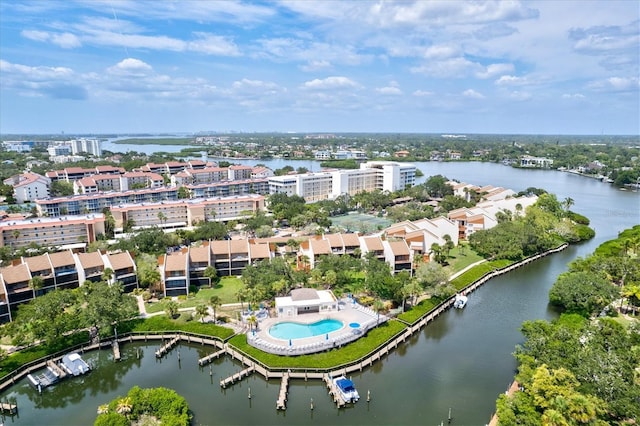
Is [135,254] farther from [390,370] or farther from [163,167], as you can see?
[163,167]

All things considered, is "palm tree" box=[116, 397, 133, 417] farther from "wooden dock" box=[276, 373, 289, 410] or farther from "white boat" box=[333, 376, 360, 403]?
"white boat" box=[333, 376, 360, 403]

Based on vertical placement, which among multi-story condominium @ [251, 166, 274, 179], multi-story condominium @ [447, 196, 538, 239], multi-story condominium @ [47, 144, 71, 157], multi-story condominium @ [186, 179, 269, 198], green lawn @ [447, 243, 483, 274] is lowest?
green lawn @ [447, 243, 483, 274]

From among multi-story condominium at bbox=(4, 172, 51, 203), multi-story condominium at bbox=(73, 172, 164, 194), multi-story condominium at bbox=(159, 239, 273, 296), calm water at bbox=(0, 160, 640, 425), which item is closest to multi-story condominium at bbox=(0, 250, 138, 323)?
multi-story condominium at bbox=(159, 239, 273, 296)

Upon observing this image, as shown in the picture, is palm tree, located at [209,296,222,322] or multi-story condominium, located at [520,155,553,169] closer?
palm tree, located at [209,296,222,322]

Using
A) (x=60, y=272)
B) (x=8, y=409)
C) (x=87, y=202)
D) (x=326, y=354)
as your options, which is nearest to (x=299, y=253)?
(x=326, y=354)

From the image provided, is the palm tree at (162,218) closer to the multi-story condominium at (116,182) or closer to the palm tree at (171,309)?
the multi-story condominium at (116,182)

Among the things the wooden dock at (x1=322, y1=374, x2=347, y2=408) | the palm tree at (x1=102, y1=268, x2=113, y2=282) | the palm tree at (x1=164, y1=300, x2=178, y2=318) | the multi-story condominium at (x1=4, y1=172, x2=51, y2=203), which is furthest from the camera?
the multi-story condominium at (x1=4, y1=172, x2=51, y2=203)

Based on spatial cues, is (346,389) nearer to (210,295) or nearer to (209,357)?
→ (209,357)
